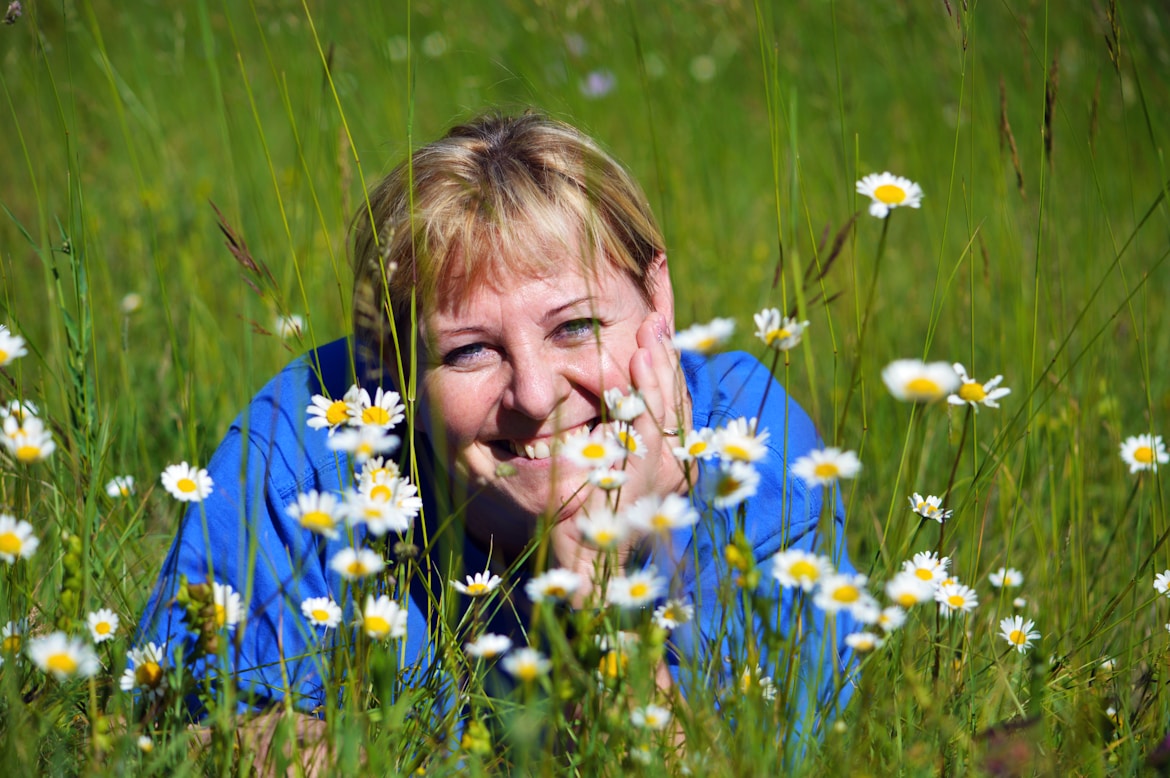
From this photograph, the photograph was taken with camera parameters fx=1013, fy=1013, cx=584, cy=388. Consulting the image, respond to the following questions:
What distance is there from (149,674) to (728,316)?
2.49 m

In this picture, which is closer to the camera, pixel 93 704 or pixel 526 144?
pixel 93 704

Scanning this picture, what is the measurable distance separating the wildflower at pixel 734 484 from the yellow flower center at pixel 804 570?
0.31 ft

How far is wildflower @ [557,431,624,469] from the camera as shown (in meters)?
1.17

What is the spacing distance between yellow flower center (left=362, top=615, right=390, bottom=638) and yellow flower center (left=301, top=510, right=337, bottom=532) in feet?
0.39

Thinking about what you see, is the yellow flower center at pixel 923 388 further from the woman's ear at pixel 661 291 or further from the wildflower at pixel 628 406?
the woman's ear at pixel 661 291

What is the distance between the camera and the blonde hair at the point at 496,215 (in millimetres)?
1890

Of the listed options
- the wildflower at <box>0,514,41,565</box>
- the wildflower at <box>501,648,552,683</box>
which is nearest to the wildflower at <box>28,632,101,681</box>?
the wildflower at <box>0,514,41,565</box>

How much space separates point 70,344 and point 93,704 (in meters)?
0.85

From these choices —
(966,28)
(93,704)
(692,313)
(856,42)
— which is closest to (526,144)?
(966,28)

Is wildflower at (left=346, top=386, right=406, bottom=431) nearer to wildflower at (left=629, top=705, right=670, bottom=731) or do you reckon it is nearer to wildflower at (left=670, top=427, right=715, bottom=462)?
wildflower at (left=670, top=427, right=715, bottom=462)

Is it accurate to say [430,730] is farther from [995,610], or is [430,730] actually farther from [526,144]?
[526,144]

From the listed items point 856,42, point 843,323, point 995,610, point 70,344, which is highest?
point 856,42

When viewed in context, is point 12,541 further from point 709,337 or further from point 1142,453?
point 1142,453

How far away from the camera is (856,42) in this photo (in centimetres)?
556
